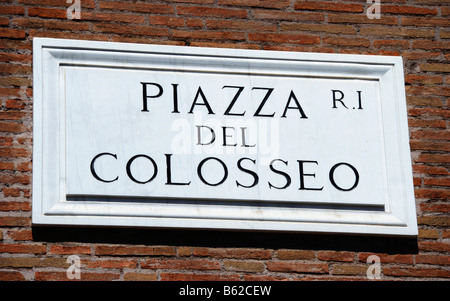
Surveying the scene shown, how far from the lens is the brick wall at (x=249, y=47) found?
620 cm

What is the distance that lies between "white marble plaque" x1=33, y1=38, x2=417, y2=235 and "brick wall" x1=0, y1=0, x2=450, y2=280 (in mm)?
84

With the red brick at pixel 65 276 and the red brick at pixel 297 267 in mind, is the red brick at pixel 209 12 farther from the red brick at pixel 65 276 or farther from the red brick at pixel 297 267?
the red brick at pixel 65 276

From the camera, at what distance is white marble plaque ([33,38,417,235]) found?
6309 mm

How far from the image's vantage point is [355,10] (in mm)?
6977

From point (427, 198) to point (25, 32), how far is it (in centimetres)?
246

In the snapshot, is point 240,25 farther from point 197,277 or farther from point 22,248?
point 22,248

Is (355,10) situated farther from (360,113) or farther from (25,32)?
(25,32)

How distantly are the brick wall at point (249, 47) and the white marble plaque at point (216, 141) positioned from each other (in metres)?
0.08

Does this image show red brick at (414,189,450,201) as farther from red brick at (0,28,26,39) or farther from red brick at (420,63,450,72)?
red brick at (0,28,26,39)

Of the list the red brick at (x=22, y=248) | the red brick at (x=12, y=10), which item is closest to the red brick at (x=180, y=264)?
the red brick at (x=22, y=248)
